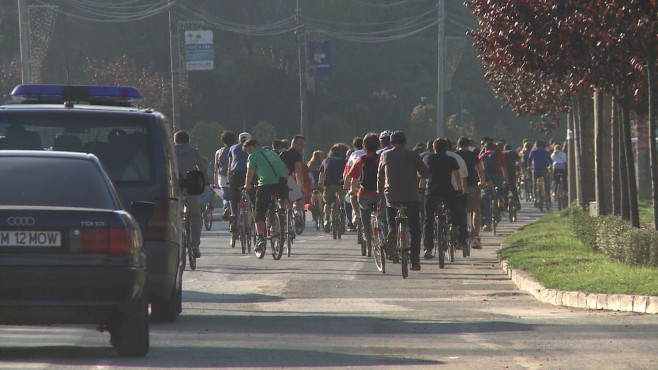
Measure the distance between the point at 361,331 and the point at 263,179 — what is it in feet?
30.3

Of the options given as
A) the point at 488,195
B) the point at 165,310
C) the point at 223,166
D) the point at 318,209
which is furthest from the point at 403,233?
the point at 318,209

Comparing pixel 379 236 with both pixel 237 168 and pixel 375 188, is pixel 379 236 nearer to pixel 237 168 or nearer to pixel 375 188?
pixel 375 188

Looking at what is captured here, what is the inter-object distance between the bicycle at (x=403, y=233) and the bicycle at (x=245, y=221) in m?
4.89

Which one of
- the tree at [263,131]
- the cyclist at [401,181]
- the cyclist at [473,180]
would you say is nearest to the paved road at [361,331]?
the cyclist at [401,181]

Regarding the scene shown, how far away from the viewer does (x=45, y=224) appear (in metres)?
8.30

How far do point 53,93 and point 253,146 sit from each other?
8.87 meters

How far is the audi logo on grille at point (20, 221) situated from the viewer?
325 inches

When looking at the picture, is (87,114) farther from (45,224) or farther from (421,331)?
(421,331)

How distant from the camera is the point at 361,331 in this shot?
10.9 metres

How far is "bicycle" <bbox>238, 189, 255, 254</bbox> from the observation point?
2161 centimetres

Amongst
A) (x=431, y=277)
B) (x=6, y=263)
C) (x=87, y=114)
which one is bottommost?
(x=431, y=277)

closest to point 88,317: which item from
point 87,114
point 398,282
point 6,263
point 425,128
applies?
point 6,263

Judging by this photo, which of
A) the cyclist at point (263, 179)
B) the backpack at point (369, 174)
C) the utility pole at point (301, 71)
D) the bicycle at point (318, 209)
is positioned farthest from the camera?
the utility pole at point (301, 71)

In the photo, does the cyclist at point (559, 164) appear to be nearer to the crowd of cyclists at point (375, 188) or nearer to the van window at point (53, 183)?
the crowd of cyclists at point (375, 188)
